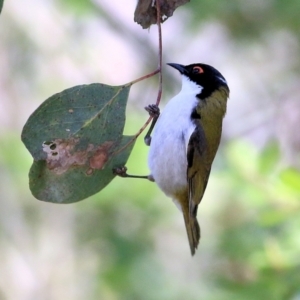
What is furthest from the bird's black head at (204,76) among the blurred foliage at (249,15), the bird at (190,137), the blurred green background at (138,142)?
the blurred foliage at (249,15)

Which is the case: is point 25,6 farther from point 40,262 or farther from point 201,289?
point 201,289

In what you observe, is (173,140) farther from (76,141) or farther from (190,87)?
(76,141)

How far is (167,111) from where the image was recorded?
332 centimetres

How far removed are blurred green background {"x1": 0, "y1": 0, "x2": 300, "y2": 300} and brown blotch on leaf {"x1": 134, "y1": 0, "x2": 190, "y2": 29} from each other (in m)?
2.48

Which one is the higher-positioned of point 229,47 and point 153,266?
point 229,47

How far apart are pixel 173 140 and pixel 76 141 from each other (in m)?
0.90

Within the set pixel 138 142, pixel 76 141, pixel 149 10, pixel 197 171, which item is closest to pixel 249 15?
pixel 138 142

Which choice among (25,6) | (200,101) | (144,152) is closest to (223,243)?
(144,152)

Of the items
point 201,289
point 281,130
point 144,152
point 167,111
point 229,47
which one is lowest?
point 201,289

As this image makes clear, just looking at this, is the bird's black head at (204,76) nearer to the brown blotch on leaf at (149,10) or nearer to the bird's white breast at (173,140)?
the bird's white breast at (173,140)

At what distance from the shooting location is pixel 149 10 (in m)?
2.50

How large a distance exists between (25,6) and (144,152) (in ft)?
8.28

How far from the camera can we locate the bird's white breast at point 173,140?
335cm

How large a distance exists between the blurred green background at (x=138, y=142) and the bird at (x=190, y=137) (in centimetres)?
134
